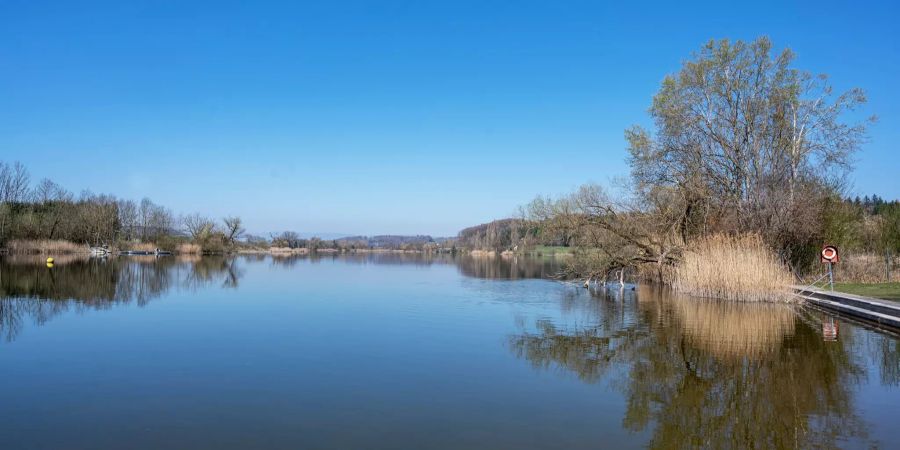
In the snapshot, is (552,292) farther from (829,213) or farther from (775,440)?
(775,440)

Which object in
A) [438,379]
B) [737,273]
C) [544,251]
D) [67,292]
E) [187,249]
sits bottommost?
[438,379]

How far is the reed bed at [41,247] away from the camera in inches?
2055

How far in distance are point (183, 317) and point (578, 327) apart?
9.15m

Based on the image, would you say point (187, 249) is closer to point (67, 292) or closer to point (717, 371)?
point (67, 292)

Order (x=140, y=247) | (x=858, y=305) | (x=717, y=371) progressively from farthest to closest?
(x=140, y=247), (x=858, y=305), (x=717, y=371)

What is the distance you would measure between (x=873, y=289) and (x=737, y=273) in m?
4.51

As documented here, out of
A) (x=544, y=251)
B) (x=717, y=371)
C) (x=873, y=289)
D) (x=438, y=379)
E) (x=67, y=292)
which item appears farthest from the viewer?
(x=544, y=251)

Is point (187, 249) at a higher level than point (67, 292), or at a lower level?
higher

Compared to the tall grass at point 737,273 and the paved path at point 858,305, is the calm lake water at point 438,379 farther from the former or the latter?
the tall grass at point 737,273

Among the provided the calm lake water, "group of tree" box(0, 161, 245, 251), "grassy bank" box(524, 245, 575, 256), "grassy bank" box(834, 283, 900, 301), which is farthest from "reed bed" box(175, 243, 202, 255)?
"grassy bank" box(834, 283, 900, 301)

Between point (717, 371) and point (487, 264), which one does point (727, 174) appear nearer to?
point (717, 371)

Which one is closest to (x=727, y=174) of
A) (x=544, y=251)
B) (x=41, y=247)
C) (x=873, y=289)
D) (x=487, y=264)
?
(x=873, y=289)

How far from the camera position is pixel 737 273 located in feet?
59.1

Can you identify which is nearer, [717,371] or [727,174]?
[717,371]
